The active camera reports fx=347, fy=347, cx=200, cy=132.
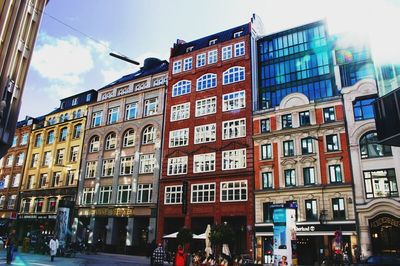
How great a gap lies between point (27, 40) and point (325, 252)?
2918 cm

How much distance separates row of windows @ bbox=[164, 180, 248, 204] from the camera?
35.8 metres

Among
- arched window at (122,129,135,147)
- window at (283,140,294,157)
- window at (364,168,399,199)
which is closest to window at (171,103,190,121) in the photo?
arched window at (122,129,135,147)

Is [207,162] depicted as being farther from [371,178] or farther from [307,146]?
[371,178]

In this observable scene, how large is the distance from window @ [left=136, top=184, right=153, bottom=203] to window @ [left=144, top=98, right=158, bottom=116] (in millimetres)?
9831

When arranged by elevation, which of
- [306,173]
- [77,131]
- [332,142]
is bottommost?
[306,173]

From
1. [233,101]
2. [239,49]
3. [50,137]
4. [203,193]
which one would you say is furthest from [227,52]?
[50,137]

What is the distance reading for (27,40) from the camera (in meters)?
25.5

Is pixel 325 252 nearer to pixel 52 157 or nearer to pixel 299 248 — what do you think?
pixel 299 248

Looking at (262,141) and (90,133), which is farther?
(90,133)

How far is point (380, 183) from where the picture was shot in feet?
96.6

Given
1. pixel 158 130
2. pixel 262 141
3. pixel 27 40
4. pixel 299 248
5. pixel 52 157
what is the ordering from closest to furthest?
1. pixel 27 40
2. pixel 299 248
3. pixel 262 141
4. pixel 158 130
5. pixel 52 157

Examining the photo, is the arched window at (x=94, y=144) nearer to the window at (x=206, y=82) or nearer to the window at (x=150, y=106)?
the window at (x=150, y=106)

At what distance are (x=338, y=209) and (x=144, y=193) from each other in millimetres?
22514

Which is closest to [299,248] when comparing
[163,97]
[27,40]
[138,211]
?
[138,211]
